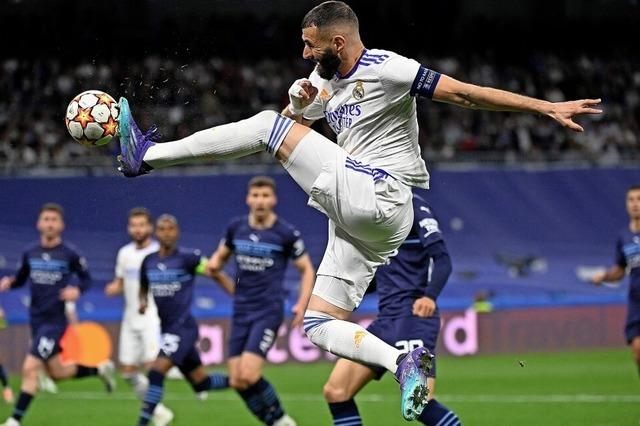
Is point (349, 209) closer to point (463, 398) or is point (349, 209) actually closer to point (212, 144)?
point (212, 144)

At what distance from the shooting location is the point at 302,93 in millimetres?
7043

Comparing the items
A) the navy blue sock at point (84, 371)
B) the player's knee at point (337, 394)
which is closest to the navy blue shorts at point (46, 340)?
the navy blue sock at point (84, 371)

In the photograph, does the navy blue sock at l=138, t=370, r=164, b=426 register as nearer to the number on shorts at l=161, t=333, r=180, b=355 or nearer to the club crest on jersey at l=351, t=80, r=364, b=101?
the number on shorts at l=161, t=333, r=180, b=355

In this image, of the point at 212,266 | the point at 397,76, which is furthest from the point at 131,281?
the point at 397,76

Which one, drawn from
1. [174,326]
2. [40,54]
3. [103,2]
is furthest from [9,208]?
[174,326]

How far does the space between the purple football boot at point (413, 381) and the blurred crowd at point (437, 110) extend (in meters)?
8.95

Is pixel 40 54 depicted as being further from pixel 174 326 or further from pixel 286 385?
pixel 174 326

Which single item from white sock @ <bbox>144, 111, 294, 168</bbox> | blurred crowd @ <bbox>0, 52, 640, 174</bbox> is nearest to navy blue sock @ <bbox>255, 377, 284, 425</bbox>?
white sock @ <bbox>144, 111, 294, 168</bbox>

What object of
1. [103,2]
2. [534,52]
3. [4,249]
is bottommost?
[4,249]

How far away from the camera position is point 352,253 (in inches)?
283

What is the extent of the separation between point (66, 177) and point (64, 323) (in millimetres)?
6068

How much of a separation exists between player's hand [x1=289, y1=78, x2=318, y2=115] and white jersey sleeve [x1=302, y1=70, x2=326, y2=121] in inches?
2.4

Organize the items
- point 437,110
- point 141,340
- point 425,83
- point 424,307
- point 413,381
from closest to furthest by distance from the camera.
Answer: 1. point 413,381
2. point 425,83
3. point 424,307
4. point 141,340
5. point 437,110

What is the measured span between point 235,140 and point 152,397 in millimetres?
4383
